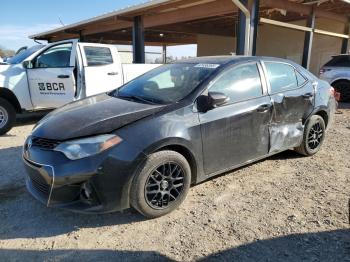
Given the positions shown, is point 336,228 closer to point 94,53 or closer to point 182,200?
point 182,200

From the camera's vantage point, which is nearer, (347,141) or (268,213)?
(268,213)

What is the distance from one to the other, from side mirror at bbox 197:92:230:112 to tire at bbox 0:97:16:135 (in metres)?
4.95

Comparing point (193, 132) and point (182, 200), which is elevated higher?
point (193, 132)

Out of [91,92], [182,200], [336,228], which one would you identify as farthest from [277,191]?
[91,92]

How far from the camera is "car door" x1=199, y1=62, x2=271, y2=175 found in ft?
12.0

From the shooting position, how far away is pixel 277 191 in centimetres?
397

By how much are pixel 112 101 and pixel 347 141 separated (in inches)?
181

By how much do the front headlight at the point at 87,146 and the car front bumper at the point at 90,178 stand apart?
0.04 m

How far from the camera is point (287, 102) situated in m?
4.48

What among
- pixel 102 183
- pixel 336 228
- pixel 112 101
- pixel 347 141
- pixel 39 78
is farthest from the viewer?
pixel 39 78

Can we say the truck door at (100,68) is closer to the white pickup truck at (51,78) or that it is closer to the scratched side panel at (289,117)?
the white pickup truck at (51,78)

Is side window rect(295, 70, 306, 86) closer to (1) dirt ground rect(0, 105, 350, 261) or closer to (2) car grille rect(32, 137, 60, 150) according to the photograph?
(1) dirt ground rect(0, 105, 350, 261)

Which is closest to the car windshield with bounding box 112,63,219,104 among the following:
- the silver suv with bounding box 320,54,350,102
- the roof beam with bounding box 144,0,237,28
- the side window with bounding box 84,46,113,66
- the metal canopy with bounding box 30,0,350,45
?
the side window with bounding box 84,46,113,66

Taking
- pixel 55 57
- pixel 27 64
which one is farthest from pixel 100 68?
pixel 27 64
